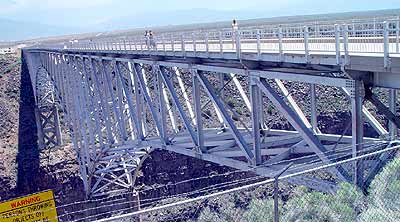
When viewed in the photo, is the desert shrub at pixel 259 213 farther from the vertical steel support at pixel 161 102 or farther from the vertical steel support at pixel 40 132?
the vertical steel support at pixel 40 132

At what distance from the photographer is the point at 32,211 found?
48.4ft

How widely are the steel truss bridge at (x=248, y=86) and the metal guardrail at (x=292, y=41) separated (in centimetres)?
3

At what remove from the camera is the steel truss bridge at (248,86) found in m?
9.39

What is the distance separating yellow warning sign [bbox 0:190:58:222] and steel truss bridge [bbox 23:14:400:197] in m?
→ 4.03

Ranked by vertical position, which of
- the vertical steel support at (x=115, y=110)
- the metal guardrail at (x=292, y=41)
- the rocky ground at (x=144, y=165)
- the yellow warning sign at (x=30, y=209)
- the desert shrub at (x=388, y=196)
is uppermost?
the metal guardrail at (x=292, y=41)

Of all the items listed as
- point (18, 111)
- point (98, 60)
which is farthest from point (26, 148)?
point (98, 60)

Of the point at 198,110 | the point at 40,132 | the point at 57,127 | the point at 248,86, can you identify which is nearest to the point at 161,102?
the point at 198,110

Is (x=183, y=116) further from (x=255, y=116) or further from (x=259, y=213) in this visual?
(x=259, y=213)

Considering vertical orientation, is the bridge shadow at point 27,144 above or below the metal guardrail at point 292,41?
below

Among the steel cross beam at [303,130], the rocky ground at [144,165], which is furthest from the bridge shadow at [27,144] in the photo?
the steel cross beam at [303,130]

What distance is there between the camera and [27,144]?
1563 inches

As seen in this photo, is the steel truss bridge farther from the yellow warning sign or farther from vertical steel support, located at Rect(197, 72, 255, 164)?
the yellow warning sign

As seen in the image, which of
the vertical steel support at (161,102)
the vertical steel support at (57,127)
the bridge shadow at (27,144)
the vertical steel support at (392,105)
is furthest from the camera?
the vertical steel support at (57,127)

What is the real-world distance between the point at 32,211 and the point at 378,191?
10213 mm
